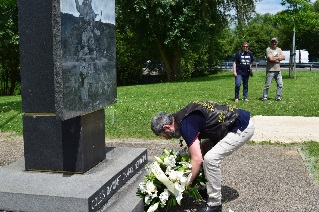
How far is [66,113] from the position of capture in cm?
394

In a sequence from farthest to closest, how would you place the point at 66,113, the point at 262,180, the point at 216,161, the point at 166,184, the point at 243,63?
the point at 243,63 < the point at 262,180 < the point at 216,161 < the point at 166,184 < the point at 66,113

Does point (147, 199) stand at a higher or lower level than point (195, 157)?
lower

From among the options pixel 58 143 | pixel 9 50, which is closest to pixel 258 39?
pixel 9 50

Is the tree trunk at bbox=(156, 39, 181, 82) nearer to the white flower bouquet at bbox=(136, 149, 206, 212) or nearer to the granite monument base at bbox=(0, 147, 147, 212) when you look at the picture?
the granite monument base at bbox=(0, 147, 147, 212)

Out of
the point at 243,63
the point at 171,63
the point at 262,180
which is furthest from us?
the point at 171,63

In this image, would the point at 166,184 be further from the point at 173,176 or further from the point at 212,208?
the point at 212,208

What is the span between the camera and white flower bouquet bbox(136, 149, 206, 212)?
4254 mm

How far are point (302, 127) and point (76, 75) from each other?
6.47 meters

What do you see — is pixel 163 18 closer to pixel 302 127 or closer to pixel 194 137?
pixel 302 127

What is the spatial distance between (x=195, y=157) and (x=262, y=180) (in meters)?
1.82

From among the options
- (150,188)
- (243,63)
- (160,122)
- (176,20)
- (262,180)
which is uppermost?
(176,20)

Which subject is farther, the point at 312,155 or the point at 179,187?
the point at 312,155

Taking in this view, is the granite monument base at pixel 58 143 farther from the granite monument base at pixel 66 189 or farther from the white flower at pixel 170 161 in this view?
the white flower at pixel 170 161

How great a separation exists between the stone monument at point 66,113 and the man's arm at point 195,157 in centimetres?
86
